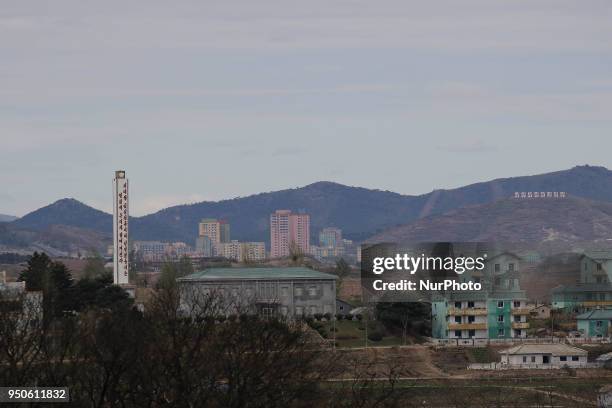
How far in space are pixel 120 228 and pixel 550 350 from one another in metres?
38.7

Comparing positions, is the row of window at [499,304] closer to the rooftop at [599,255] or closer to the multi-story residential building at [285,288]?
the multi-story residential building at [285,288]

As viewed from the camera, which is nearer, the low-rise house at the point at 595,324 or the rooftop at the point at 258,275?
the low-rise house at the point at 595,324

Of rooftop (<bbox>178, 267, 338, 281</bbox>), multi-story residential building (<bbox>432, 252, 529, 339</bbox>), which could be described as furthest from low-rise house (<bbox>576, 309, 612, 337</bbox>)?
rooftop (<bbox>178, 267, 338, 281</bbox>)

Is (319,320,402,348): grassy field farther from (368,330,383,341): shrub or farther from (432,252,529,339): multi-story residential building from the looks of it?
(432,252,529,339): multi-story residential building

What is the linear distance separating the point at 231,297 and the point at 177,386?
37.6 meters

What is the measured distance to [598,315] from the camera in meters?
80.1

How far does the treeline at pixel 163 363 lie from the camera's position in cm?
3834

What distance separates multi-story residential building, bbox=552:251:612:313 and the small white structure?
18298 millimetres

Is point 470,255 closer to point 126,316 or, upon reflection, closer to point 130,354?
point 126,316

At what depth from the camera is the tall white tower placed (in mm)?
100000

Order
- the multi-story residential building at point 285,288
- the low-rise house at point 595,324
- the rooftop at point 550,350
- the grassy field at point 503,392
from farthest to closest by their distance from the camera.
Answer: the multi-story residential building at point 285,288 → the low-rise house at point 595,324 → the rooftop at point 550,350 → the grassy field at point 503,392

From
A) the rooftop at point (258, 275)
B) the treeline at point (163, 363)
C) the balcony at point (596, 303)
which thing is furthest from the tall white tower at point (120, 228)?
the treeline at point (163, 363)

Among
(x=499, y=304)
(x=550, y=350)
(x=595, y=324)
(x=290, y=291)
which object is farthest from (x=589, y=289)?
(x=550, y=350)

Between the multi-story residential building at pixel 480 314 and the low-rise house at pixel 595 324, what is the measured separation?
279cm
